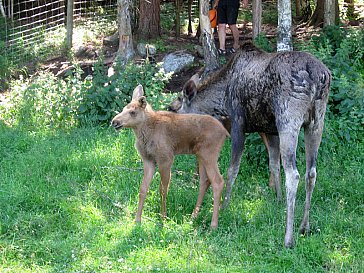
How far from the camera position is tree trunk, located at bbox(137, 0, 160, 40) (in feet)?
51.5

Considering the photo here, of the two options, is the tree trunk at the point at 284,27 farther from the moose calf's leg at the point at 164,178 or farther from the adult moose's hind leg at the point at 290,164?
the moose calf's leg at the point at 164,178

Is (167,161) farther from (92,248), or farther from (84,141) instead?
(84,141)

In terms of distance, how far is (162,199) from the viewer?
23.2 ft

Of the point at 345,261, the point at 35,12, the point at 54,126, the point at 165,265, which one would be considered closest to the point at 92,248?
the point at 165,265

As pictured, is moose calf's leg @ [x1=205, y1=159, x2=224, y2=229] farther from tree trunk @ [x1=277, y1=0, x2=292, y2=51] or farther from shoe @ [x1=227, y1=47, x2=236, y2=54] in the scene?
shoe @ [x1=227, y1=47, x2=236, y2=54]

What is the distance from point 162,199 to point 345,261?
2092 millimetres

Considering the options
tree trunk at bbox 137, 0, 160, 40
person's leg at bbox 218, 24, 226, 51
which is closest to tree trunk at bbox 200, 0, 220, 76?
person's leg at bbox 218, 24, 226, 51

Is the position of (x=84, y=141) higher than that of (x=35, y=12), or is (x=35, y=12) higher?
(x=35, y=12)

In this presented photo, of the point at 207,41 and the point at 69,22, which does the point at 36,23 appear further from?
the point at 207,41

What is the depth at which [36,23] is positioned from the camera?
675 inches

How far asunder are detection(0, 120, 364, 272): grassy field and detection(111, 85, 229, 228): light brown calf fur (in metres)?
0.41

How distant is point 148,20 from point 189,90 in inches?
321

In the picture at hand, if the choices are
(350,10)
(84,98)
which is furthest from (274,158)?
(350,10)

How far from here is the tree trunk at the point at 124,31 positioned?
1238 centimetres
